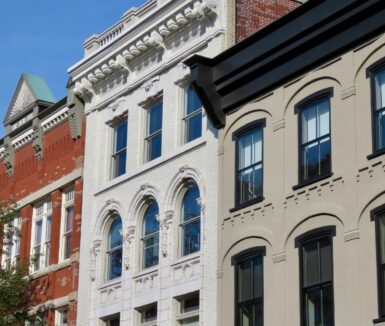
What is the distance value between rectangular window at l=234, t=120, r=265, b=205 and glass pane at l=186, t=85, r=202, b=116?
2.70 m

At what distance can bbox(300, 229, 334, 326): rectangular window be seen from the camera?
26.2 metres

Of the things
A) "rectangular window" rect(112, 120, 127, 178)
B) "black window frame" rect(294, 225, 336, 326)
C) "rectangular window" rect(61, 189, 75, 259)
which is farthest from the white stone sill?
"black window frame" rect(294, 225, 336, 326)

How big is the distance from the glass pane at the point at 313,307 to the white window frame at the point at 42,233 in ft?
47.9

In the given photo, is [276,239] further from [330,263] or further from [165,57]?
[165,57]

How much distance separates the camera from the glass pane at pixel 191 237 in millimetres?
31844

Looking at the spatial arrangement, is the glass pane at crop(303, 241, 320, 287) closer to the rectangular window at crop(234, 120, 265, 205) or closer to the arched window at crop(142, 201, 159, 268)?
the rectangular window at crop(234, 120, 265, 205)

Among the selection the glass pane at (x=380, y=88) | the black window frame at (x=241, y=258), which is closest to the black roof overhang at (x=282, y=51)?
the glass pane at (x=380, y=88)

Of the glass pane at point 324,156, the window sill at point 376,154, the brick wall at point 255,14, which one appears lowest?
the window sill at point 376,154

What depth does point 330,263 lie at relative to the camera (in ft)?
86.0

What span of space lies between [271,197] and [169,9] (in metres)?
8.22

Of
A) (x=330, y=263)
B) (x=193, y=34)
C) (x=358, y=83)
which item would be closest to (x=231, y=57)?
(x=193, y=34)

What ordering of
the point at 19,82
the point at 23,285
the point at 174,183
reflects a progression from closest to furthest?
1. the point at 174,183
2. the point at 23,285
3. the point at 19,82

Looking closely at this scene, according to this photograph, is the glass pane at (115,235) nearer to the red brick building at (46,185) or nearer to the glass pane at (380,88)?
the red brick building at (46,185)

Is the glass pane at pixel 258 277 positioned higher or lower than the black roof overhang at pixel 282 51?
lower
